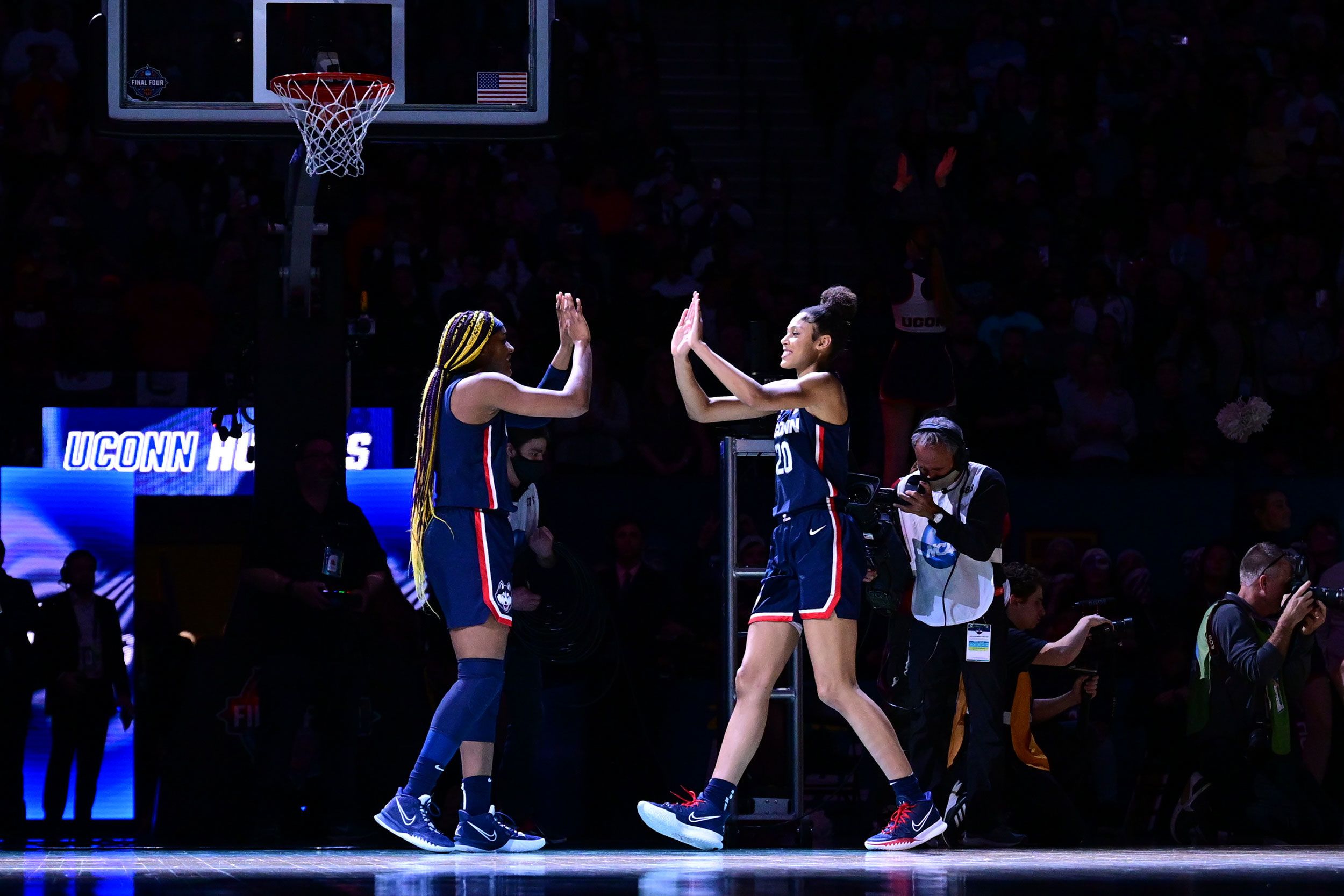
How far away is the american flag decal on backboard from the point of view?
33.4 feet

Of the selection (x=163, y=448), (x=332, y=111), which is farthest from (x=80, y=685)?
(x=332, y=111)

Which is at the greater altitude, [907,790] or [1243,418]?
[1243,418]

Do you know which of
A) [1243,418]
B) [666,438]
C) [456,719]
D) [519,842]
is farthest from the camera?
[1243,418]

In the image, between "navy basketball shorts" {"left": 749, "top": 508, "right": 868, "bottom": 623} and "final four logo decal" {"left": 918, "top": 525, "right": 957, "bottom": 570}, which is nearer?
"navy basketball shorts" {"left": 749, "top": 508, "right": 868, "bottom": 623}

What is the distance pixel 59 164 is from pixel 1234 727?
1014 cm

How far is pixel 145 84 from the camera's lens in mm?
9938

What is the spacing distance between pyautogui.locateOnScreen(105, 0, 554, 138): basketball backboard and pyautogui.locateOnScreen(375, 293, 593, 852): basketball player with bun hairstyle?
231 centimetres

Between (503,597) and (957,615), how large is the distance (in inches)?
83.9

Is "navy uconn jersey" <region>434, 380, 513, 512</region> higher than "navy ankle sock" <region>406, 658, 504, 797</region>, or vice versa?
"navy uconn jersey" <region>434, 380, 513, 512</region>

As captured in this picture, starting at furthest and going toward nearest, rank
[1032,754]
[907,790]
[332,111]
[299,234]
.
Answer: [299,234] < [332,111] < [1032,754] < [907,790]

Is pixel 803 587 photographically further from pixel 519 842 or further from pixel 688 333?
pixel 519 842

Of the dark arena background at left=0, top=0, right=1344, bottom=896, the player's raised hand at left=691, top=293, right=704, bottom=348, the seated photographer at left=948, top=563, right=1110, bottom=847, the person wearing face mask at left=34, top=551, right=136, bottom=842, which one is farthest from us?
the person wearing face mask at left=34, top=551, right=136, bottom=842

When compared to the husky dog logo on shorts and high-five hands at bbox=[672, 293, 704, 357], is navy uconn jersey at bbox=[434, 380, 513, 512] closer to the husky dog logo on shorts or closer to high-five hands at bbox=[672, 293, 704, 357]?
the husky dog logo on shorts

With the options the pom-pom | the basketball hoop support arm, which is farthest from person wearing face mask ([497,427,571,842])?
the pom-pom
